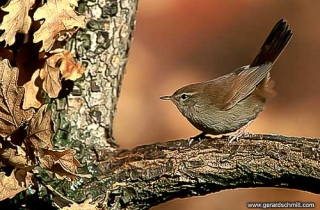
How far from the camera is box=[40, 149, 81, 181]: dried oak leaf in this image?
2.54 m

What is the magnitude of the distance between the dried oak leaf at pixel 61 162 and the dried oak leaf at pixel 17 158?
1.9 inches

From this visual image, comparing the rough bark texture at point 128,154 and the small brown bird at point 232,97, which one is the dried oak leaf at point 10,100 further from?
the small brown bird at point 232,97

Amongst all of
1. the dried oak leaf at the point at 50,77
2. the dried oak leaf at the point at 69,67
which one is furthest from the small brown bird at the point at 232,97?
the dried oak leaf at the point at 50,77

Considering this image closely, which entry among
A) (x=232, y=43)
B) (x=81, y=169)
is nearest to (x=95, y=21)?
(x=81, y=169)

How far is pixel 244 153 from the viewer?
2736mm

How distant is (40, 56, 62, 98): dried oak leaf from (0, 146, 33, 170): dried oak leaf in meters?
0.24

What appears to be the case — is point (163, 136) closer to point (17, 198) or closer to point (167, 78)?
point (167, 78)

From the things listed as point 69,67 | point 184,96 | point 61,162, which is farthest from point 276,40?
Result: point 61,162

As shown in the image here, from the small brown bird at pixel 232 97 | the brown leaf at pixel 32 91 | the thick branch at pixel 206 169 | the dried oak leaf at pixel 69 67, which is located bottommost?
the thick branch at pixel 206 169

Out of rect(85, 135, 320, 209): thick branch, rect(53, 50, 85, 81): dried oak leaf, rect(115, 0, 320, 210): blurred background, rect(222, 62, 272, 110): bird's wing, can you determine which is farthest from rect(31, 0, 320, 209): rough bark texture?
rect(115, 0, 320, 210): blurred background

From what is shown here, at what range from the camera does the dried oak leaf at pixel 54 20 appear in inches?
100

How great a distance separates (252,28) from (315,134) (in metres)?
1.23

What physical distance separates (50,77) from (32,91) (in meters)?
0.07

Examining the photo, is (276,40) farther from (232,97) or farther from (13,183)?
(13,183)
